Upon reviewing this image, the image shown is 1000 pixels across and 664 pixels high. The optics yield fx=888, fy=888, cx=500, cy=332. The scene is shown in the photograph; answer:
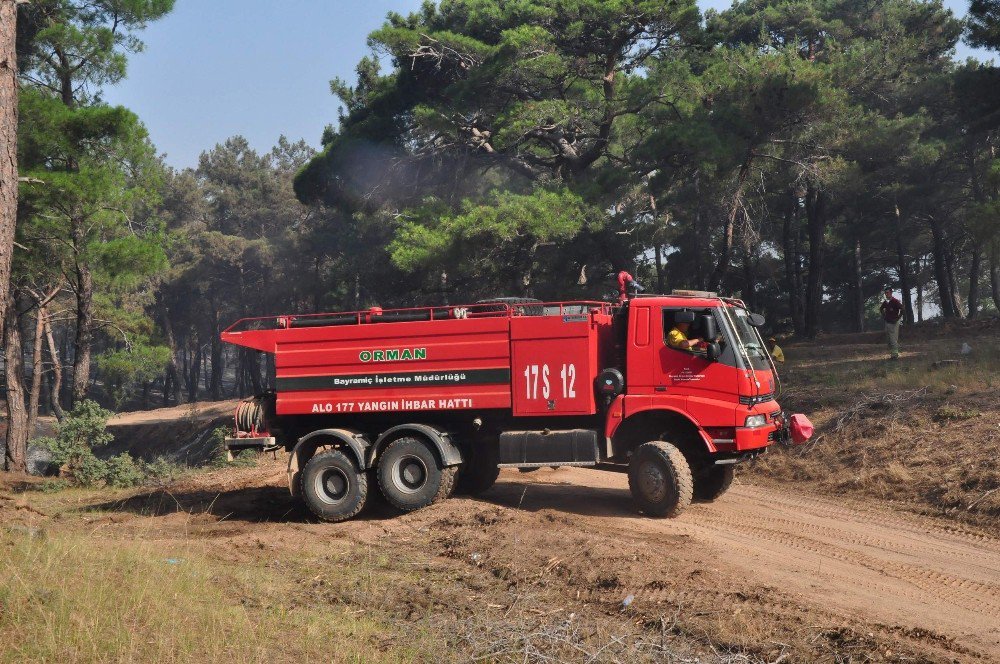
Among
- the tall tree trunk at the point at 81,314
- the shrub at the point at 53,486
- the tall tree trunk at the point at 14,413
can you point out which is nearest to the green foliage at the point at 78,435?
the tall tree trunk at the point at 14,413

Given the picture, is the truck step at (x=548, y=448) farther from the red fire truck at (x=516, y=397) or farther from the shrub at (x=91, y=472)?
the shrub at (x=91, y=472)

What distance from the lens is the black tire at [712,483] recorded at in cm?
1250

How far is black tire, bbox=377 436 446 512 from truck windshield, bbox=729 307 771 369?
4.25m

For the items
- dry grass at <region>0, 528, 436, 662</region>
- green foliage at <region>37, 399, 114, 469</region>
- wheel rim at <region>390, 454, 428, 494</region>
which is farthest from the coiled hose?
green foliage at <region>37, 399, 114, 469</region>

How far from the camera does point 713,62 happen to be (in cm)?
2739

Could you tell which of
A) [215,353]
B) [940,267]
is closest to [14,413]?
[940,267]

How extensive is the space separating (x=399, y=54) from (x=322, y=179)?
25.0ft

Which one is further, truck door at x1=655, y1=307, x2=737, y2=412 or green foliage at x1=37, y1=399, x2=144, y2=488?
green foliage at x1=37, y1=399, x2=144, y2=488

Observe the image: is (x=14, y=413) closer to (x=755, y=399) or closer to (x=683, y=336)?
(x=683, y=336)

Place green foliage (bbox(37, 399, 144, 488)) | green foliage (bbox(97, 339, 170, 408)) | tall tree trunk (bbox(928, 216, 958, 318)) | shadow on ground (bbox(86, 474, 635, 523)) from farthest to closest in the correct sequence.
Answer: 1. tall tree trunk (bbox(928, 216, 958, 318))
2. green foliage (bbox(97, 339, 170, 408))
3. green foliage (bbox(37, 399, 144, 488))
4. shadow on ground (bbox(86, 474, 635, 523))

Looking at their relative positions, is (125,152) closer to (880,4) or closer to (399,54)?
(399,54)

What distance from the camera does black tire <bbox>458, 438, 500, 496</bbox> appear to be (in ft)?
42.0

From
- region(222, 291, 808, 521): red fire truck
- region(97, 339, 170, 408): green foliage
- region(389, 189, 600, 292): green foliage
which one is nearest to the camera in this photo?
region(222, 291, 808, 521): red fire truck

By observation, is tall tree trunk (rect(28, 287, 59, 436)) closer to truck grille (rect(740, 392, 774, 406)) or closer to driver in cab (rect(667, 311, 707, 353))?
driver in cab (rect(667, 311, 707, 353))
